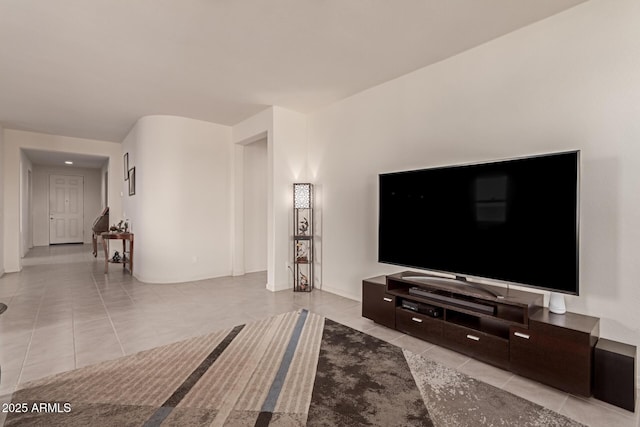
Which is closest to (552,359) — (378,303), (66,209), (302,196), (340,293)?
(378,303)

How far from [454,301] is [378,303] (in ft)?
2.56

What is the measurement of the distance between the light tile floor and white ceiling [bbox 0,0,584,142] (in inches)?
105

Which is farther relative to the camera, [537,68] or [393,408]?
[537,68]

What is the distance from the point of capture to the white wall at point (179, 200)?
5.14m

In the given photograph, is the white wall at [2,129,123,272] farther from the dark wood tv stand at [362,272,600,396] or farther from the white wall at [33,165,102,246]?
the dark wood tv stand at [362,272,600,396]

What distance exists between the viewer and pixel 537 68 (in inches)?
99.6

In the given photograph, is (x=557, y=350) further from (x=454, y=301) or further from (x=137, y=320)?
(x=137, y=320)

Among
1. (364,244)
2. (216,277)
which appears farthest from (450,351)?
(216,277)

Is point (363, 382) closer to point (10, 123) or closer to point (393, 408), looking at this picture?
point (393, 408)

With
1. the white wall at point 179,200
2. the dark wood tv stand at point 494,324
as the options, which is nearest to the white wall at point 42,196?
the white wall at point 179,200

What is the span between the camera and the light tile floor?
211cm

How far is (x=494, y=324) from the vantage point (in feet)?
8.07

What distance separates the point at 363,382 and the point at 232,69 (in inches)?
128

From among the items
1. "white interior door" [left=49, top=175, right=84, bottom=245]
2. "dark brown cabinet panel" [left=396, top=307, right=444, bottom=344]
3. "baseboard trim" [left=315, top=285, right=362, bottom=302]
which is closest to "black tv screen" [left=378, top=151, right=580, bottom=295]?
"dark brown cabinet panel" [left=396, top=307, right=444, bottom=344]
